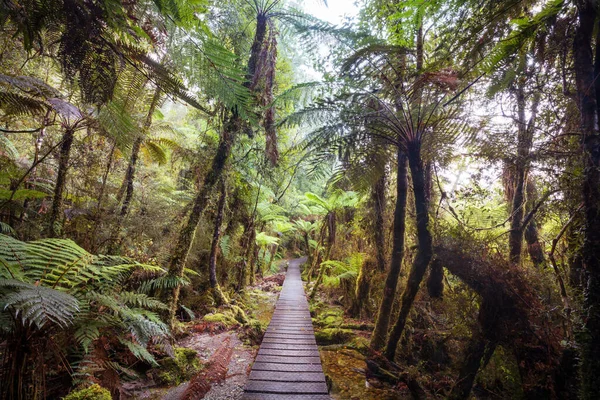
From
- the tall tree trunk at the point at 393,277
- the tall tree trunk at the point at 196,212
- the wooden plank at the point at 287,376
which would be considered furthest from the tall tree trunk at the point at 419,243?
the tall tree trunk at the point at 196,212

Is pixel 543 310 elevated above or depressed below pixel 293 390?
above

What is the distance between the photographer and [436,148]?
320 centimetres

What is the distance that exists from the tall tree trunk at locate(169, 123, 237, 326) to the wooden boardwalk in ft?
4.44

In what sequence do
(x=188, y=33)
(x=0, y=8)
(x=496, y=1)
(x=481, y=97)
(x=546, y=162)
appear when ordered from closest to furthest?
(x=0, y=8), (x=188, y=33), (x=496, y=1), (x=546, y=162), (x=481, y=97)

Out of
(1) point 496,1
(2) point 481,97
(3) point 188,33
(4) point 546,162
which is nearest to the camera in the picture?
(3) point 188,33

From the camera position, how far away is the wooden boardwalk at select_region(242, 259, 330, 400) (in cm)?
264

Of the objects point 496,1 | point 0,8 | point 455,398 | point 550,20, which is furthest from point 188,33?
point 455,398

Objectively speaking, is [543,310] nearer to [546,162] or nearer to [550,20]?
[546,162]

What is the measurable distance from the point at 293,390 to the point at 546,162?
3141 millimetres

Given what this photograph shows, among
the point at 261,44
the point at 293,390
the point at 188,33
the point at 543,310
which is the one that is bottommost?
the point at 293,390

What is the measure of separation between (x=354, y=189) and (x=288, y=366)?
229 centimetres

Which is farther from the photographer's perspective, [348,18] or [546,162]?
[348,18]

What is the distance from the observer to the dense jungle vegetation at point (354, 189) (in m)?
1.28

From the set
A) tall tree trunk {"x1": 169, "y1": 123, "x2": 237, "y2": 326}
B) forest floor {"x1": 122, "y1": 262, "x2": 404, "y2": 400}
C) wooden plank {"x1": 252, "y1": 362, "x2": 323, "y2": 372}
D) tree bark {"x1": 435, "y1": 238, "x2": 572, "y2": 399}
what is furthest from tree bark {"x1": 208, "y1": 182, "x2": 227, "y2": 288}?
tree bark {"x1": 435, "y1": 238, "x2": 572, "y2": 399}
